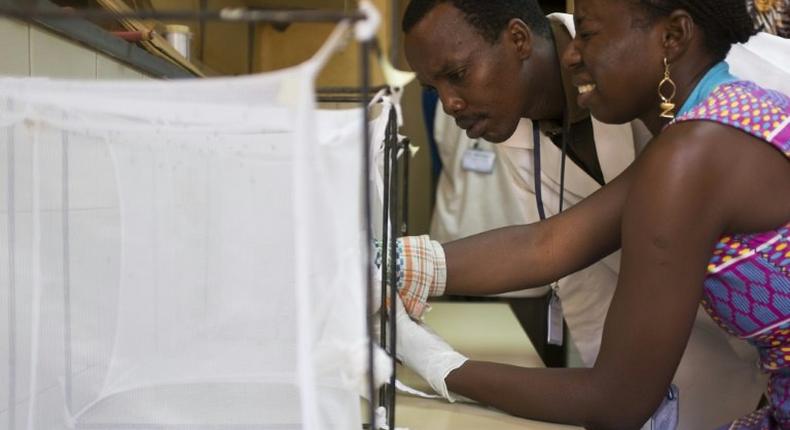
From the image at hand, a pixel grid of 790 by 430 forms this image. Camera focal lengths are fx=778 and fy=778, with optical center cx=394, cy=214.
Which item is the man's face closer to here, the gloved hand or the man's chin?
the man's chin

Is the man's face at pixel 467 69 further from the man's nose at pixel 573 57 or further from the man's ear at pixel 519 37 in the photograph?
the man's nose at pixel 573 57

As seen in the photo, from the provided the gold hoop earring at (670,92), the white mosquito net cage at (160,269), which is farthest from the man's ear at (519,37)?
the white mosquito net cage at (160,269)

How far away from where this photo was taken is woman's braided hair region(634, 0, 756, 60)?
943mm

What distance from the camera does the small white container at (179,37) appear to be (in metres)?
1.37

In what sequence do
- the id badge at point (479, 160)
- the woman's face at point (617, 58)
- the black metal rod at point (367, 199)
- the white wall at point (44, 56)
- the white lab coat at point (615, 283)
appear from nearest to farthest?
the black metal rod at point (367, 199)
the white wall at point (44, 56)
the woman's face at point (617, 58)
the white lab coat at point (615, 283)
the id badge at point (479, 160)

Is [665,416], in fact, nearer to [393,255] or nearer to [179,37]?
[393,255]

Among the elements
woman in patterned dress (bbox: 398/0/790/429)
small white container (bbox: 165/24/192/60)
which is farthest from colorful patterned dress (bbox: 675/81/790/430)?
small white container (bbox: 165/24/192/60)

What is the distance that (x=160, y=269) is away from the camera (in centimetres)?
68

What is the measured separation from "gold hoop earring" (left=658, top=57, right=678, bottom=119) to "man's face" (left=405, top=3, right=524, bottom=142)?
351 mm

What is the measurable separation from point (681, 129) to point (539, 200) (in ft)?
1.83

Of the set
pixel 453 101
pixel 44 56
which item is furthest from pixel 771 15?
pixel 44 56

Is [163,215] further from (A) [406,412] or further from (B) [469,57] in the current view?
(B) [469,57]

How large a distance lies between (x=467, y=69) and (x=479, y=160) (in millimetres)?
1160

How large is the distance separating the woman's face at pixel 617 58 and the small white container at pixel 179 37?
2.27ft
